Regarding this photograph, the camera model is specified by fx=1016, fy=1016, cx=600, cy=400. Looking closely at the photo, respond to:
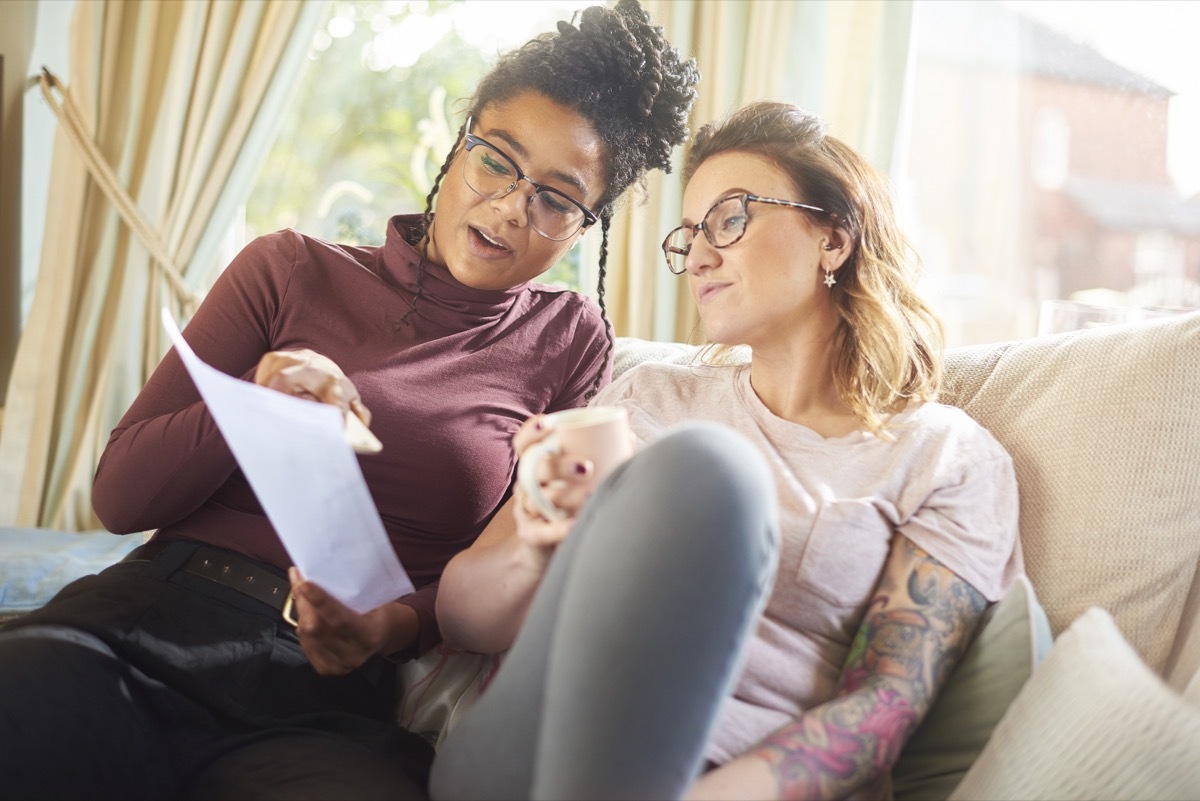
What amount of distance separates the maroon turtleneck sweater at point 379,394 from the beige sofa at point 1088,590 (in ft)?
2.21

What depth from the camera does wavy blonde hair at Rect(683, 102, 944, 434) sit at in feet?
4.63

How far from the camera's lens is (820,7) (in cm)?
271

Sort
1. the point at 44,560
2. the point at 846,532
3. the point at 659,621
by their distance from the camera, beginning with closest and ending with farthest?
the point at 659,621 < the point at 846,532 < the point at 44,560

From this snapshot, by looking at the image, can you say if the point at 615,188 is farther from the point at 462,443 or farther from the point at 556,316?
the point at 462,443

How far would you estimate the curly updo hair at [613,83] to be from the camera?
1.52 meters

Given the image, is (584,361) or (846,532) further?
(584,361)

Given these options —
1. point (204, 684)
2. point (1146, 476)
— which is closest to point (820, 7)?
point (1146, 476)

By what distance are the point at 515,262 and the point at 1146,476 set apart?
92cm

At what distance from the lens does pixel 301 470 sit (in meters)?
0.92

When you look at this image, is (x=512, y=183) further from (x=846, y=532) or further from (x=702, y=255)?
(x=846, y=532)

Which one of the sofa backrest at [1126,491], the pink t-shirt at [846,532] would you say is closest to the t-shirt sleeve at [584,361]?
the pink t-shirt at [846,532]

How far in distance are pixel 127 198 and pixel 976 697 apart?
2500 mm

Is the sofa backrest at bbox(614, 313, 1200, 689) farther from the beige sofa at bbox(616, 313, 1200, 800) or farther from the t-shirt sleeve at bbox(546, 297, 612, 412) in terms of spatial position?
the t-shirt sleeve at bbox(546, 297, 612, 412)

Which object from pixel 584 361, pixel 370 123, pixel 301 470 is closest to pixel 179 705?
pixel 301 470
